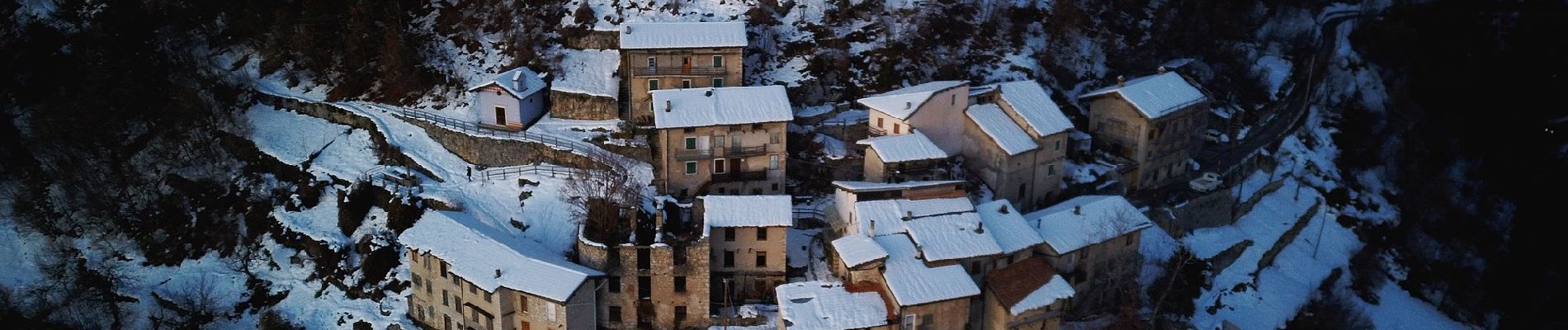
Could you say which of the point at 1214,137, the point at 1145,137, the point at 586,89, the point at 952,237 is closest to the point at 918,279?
the point at 952,237

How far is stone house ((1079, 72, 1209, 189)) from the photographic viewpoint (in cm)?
6275

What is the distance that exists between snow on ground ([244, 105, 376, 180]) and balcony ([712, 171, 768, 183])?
18.6 meters

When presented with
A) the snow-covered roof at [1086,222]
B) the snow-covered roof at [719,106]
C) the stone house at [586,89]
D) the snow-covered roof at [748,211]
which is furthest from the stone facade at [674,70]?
the snow-covered roof at [1086,222]

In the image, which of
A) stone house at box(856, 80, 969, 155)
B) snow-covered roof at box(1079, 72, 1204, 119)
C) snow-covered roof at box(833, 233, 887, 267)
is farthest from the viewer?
snow-covered roof at box(1079, 72, 1204, 119)

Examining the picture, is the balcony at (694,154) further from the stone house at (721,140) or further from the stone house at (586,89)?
the stone house at (586,89)

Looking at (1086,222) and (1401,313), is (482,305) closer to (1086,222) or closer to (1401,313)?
(1086,222)

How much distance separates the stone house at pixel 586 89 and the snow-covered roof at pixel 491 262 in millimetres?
13332

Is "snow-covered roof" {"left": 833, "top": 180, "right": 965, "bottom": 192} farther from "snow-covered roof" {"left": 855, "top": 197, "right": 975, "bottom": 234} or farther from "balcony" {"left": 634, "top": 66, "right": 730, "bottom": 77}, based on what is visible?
"balcony" {"left": 634, "top": 66, "right": 730, "bottom": 77}

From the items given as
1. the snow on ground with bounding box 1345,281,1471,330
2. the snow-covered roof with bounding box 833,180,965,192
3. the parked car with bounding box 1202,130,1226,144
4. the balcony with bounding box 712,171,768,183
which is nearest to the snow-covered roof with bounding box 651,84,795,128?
the balcony with bounding box 712,171,768,183

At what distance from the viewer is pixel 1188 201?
62.5 meters

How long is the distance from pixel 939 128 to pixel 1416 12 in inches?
2072

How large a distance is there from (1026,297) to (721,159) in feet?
54.2

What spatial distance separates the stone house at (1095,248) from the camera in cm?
5153

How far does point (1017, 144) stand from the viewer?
57562mm
